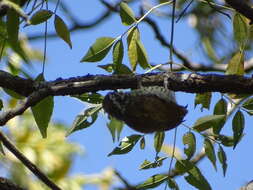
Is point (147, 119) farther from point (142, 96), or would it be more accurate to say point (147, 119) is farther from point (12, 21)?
point (12, 21)

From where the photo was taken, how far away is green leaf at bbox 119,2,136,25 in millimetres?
1749

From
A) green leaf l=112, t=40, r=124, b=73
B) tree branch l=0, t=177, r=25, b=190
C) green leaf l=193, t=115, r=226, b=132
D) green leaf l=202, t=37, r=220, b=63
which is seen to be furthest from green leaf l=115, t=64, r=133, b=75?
green leaf l=202, t=37, r=220, b=63

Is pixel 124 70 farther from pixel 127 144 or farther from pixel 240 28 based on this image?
pixel 240 28

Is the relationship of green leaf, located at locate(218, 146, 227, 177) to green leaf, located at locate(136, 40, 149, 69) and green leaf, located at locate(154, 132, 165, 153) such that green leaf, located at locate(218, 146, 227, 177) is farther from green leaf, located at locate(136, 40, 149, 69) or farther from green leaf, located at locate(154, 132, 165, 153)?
green leaf, located at locate(136, 40, 149, 69)

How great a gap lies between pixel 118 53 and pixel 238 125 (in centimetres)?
37

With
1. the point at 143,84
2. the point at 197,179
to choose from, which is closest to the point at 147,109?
the point at 143,84

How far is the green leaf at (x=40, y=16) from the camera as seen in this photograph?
1722 millimetres

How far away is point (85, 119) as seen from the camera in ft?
5.84

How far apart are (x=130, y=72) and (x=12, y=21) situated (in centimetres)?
33

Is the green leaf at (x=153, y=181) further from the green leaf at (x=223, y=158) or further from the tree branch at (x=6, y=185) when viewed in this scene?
the tree branch at (x=6, y=185)

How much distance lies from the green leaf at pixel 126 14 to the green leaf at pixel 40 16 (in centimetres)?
19

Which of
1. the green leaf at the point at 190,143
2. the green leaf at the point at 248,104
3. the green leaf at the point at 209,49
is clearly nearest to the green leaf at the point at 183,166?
the green leaf at the point at 190,143

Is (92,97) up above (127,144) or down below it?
above

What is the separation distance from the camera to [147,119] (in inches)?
58.9
